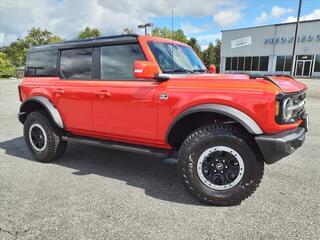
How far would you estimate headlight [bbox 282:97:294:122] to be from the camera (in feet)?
9.78

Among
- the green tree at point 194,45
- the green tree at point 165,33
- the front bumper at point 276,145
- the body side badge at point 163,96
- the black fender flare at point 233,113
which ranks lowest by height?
the front bumper at point 276,145

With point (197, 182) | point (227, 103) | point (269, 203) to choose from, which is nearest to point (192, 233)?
point (197, 182)

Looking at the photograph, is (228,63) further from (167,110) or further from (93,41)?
(167,110)

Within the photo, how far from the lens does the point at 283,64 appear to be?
34.8 metres

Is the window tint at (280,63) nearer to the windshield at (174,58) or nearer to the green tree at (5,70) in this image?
the windshield at (174,58)

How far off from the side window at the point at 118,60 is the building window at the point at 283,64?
34.2m

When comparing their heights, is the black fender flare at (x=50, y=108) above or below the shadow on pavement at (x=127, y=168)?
above

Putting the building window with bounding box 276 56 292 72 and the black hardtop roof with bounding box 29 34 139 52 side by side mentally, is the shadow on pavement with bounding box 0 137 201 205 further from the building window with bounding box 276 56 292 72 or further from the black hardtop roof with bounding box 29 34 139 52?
the building window with bounding box 276 56 292 72

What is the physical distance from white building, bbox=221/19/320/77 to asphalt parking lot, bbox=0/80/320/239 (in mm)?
28120

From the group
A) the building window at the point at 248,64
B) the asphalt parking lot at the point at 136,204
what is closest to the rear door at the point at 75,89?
the asphalt parking lot at the point at 136,204

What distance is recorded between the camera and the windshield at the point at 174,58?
3.80 metres

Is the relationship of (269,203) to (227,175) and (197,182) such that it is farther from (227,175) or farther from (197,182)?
(197,182)

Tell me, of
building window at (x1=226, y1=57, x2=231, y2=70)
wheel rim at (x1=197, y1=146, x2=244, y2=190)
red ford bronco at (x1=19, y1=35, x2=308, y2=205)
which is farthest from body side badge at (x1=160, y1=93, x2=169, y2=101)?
building window at (x1=226, y1=57, x2=231, y2=70)

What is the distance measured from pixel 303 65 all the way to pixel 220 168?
3508 cm
